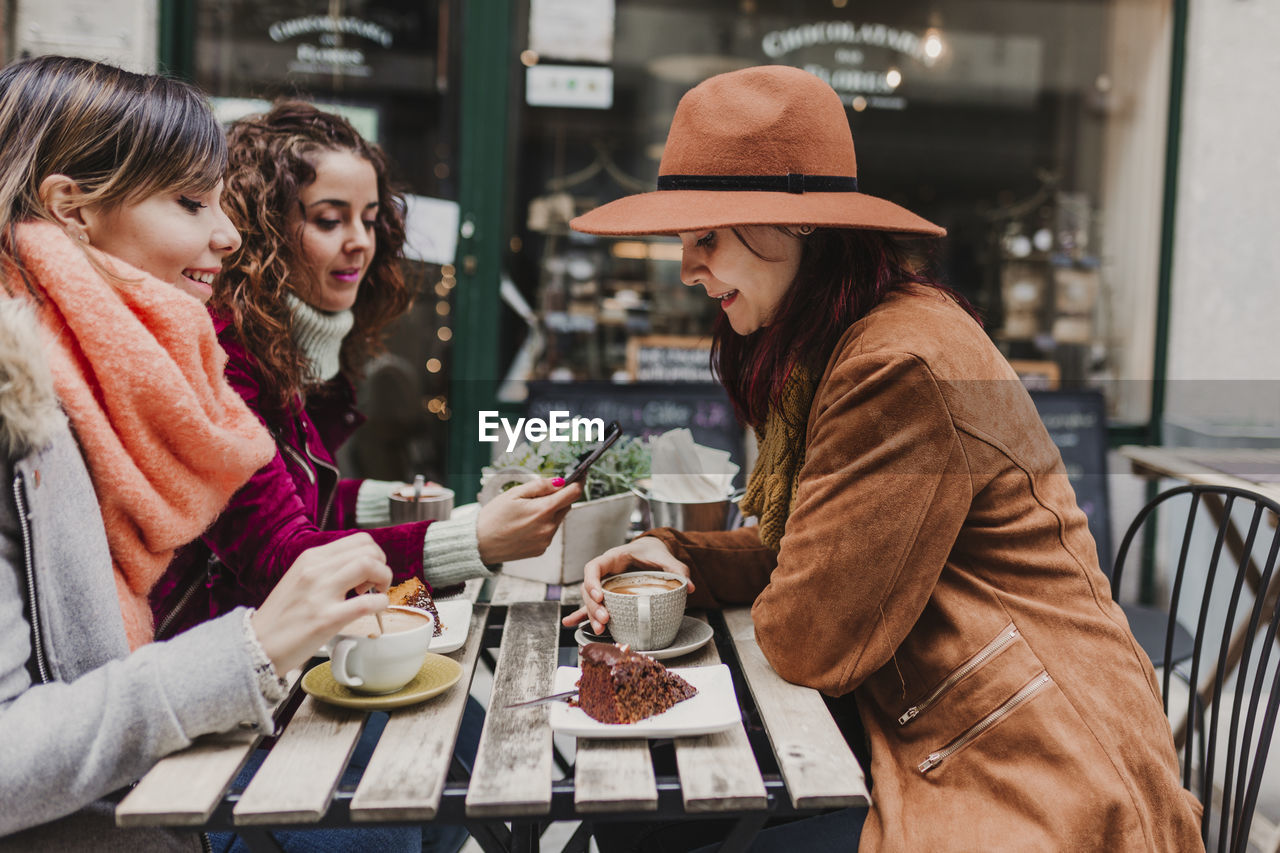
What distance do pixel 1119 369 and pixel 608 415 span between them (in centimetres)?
242

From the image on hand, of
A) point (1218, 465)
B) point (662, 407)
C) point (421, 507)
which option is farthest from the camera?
point (662, 407)

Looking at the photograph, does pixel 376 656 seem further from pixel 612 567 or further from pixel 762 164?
pixel 762 164

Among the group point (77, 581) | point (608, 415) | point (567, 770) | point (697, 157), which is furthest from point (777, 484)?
point (608, 415)

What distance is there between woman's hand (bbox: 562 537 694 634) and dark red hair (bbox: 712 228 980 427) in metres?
0.33

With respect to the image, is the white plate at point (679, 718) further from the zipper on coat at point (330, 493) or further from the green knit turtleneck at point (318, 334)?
the green knit turtleneck at point (318, 334)

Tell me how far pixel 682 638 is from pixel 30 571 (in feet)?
2.97

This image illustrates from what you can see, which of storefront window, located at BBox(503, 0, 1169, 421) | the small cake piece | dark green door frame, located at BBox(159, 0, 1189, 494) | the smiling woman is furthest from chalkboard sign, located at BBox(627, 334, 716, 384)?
the smiling woman

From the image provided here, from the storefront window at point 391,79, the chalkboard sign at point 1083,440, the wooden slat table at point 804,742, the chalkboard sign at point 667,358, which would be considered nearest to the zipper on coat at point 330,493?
the wooden slat table at point 804,742

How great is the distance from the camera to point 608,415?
3.72 meters

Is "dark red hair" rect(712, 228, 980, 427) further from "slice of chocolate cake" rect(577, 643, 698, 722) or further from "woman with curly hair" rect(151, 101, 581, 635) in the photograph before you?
"slice of chocolate cake" rect(577, 643, 698, 722)

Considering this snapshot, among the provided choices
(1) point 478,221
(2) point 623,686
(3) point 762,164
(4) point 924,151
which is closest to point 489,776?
(2) point 623,686

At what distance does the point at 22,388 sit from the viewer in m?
1.11

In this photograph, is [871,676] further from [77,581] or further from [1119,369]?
[1119,369]

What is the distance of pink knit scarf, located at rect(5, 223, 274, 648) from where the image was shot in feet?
3.99
